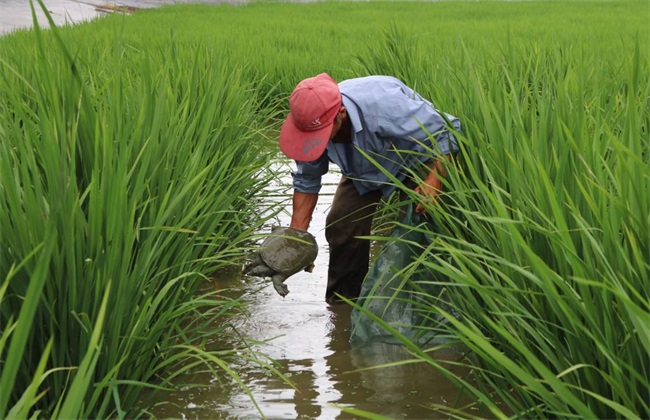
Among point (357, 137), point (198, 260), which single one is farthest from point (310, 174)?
point (198, 260)

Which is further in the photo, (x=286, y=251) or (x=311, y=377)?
(x=286, y=251)

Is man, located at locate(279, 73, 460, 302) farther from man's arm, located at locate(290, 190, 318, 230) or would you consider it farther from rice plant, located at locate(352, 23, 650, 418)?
rice plant, located at locate(352, 23, 650, 418)

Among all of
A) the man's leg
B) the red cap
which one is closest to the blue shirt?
the red cap

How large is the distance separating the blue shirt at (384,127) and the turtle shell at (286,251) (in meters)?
0.25

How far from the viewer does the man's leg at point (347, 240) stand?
10.6ft

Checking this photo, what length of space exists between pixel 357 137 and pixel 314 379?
791 mm

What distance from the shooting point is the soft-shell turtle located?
2.74 meters

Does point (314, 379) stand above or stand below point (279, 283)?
below

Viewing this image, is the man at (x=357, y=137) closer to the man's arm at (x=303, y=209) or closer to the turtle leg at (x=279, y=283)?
the man's arm at (x=303, y=209)

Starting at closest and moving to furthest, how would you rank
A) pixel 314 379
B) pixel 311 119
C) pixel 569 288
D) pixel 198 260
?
1. pixel 569 288
2. pixel 198 260
3. pixel 314 379
4. pixel 311 119

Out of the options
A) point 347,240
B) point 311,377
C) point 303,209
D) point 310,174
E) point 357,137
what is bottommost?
point 311,377

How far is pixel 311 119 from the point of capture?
2.70 meters

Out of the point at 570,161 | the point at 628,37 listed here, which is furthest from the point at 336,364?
the point at 628,37

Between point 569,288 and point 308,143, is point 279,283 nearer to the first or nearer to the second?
point 308,143
